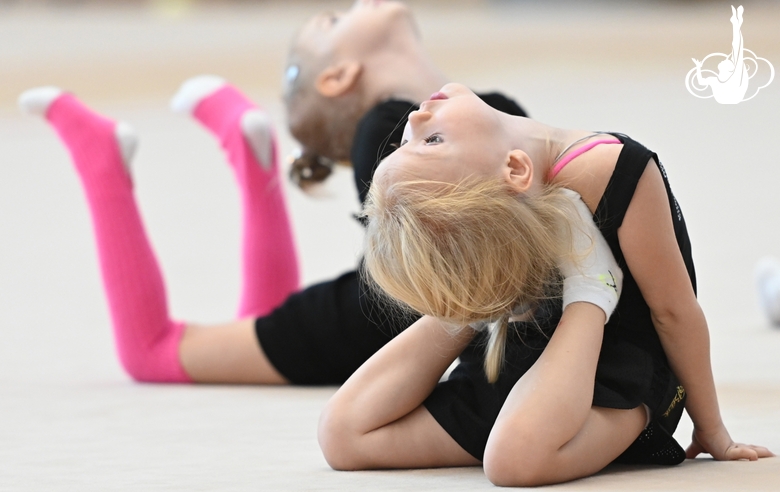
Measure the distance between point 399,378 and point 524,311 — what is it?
0.46 ft

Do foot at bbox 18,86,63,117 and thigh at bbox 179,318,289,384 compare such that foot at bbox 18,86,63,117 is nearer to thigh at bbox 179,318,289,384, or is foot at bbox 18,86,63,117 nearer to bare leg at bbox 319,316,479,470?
thigh at bbox 179,318,289,384

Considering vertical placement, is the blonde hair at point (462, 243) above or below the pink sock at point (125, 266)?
above

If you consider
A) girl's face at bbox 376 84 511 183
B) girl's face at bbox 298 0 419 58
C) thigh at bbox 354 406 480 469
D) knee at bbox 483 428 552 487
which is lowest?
thigh at bbox 354 406 480 469

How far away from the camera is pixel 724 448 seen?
111 cm

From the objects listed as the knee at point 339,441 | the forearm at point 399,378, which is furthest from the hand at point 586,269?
the knee at point 339,441

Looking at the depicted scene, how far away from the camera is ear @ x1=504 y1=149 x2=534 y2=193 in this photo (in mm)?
1036

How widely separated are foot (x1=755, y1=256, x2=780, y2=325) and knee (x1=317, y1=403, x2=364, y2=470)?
1026 millimetres

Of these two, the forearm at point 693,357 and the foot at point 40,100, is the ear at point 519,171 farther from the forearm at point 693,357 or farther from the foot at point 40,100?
the foot at point 40,100

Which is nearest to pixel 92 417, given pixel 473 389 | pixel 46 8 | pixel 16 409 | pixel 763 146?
pixel 16 409

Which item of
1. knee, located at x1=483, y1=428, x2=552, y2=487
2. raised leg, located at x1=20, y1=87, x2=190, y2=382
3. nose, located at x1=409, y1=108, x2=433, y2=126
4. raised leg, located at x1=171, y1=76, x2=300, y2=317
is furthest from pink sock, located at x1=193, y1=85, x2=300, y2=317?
knee, located at x1=483, y1=428, x2=552, y2=487

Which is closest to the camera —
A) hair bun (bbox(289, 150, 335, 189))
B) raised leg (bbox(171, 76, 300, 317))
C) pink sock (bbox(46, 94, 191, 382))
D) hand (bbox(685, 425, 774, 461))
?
hand (bbox(685, 425, 774, 461))

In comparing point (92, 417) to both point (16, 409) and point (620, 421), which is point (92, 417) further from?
point (620, 421)

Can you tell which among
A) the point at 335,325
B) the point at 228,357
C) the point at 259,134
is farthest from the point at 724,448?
the point at 259,134

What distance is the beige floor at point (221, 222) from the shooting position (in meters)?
1.19
